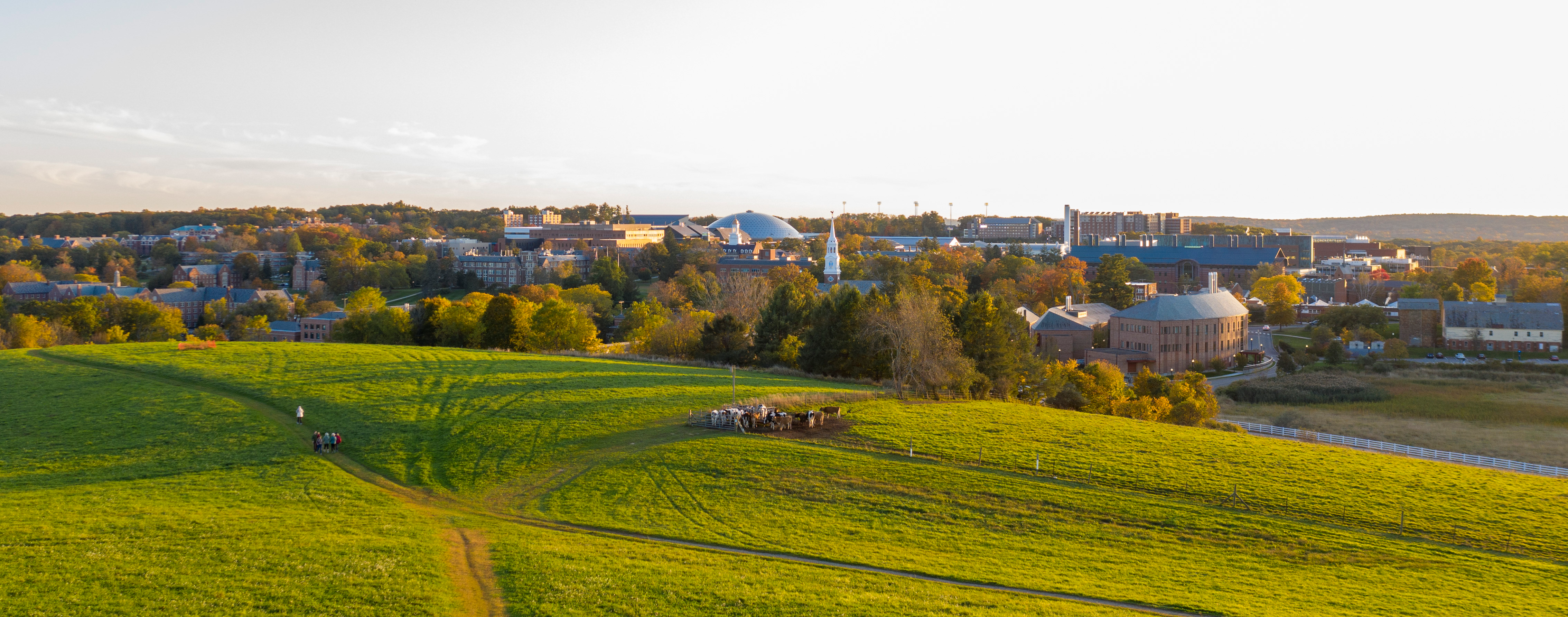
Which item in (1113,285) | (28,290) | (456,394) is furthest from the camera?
(28,290)

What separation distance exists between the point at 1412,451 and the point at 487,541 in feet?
121

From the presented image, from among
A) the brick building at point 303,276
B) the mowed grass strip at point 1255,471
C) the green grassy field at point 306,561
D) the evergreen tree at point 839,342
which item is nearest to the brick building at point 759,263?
the brick building at point 303,276

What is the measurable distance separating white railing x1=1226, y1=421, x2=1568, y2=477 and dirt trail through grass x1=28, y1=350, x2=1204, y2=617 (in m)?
26.7

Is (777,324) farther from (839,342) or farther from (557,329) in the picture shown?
(557,329)

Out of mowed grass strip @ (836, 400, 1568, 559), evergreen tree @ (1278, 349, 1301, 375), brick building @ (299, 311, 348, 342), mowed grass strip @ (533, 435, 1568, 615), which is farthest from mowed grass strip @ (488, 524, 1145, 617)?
brick building @ (299, 311, 348, 342)

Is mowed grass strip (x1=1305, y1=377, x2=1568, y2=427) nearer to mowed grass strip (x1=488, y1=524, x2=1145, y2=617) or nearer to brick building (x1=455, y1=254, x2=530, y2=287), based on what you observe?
mowed grass strip (x1=488, y1=524, x2=1145, y2=617)

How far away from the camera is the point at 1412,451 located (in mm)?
38469

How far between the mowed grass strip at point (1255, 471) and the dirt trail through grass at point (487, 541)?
8313mm

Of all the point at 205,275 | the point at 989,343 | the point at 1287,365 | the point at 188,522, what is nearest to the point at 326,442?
the point at 188,522

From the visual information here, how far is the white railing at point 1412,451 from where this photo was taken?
35.8 metres

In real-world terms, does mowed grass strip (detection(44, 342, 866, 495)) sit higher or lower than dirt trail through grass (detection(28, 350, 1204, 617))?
higher

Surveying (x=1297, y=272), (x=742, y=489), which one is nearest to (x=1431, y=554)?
(x=742, y=489)

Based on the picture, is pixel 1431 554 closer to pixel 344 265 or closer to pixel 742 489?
pixel 742 489

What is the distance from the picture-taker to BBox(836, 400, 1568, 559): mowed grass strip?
24.5 metres
